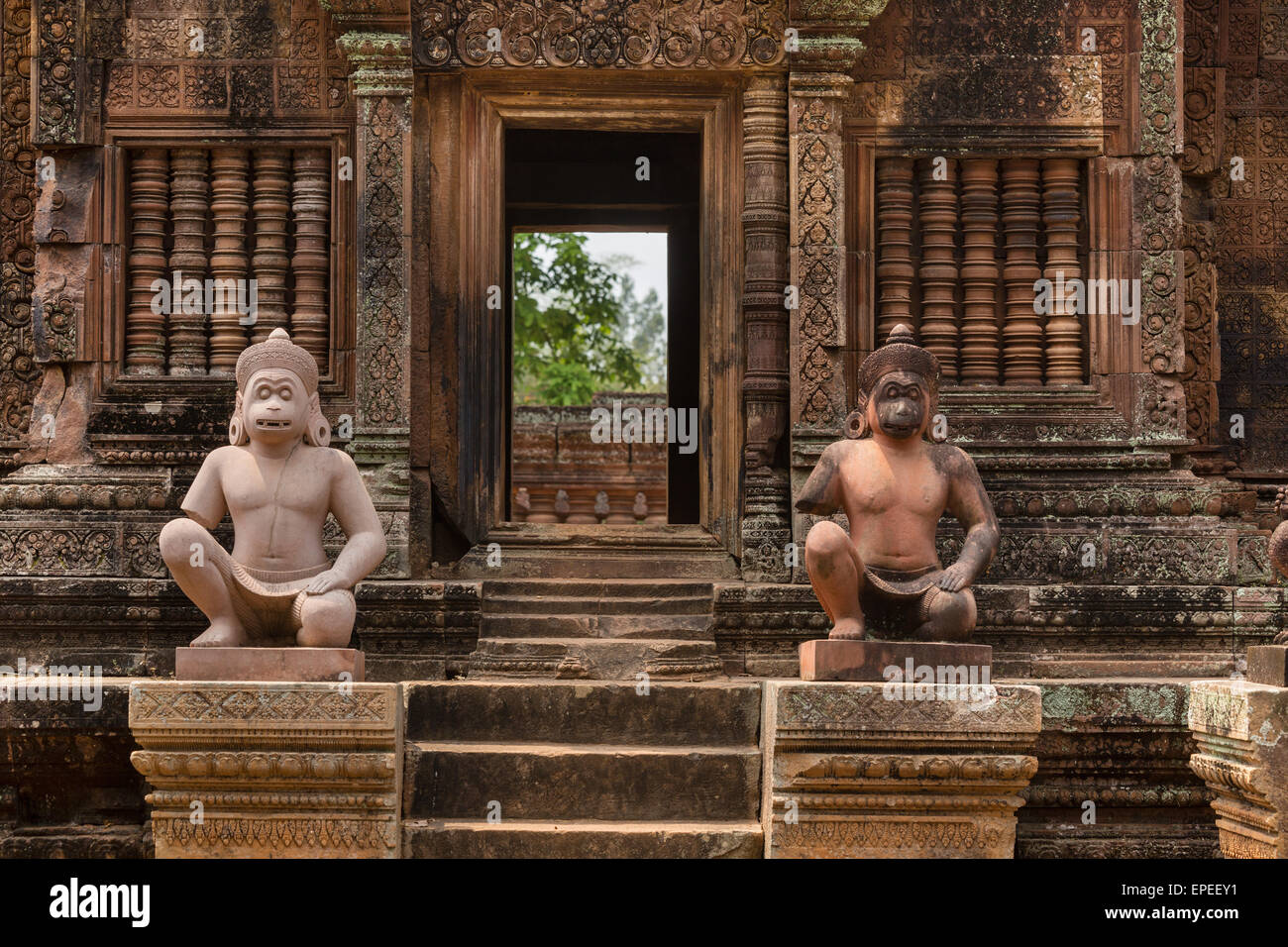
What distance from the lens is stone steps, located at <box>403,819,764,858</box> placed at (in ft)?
22.7

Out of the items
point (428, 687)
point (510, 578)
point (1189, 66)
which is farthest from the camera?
point (1189, 66)

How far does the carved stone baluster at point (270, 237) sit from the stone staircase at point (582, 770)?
301 cm

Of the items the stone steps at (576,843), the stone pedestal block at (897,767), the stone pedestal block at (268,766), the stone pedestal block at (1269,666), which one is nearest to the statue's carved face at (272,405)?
the stone pedestal block at (268,766)

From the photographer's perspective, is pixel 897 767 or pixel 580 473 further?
pixel 580 473

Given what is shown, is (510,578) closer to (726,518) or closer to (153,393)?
(726,518)

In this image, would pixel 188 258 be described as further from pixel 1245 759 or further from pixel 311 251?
pixel 1245 759

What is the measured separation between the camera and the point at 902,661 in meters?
6.86

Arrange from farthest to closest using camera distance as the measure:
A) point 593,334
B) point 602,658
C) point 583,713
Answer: point 593,334, point 602,658, point 583,713

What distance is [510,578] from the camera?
9539 millimetres

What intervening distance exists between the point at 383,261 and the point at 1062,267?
13.3ft

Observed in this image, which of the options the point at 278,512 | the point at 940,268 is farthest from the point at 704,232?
the point at 278,512

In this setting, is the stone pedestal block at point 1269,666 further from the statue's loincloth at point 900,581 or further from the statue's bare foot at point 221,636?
the statue's bare foot at point 221,636

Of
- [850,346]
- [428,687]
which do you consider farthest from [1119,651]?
[428,687]
